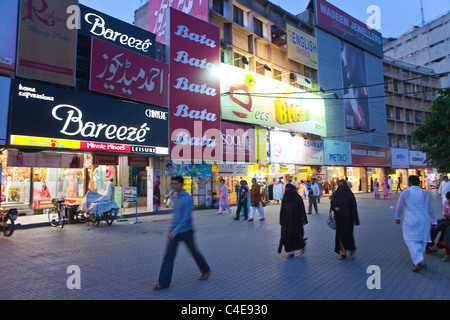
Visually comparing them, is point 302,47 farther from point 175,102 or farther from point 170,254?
point 170,254

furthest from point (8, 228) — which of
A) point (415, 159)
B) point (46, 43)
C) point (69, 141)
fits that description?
point (415, 159)

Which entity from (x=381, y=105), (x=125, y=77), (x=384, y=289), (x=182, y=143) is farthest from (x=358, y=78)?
(x=384, y=289)

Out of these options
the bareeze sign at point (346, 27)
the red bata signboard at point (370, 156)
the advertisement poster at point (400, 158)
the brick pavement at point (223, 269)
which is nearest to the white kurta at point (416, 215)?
the brick pavement at point (223, 269)

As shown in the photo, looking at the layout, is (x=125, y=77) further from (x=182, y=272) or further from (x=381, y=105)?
(x=381, y=105)

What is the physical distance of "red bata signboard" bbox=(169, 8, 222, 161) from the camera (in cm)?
1850

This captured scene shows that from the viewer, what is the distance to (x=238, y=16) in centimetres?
2505

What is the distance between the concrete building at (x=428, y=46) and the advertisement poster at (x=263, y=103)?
42282 mm

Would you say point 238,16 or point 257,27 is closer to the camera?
point 238,16

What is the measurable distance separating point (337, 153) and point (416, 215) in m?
28.3

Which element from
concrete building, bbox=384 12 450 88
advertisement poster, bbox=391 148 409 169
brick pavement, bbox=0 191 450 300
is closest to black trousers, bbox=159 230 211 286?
brick pavement, bbox=0 191 450 300

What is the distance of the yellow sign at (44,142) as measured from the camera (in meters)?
11.9

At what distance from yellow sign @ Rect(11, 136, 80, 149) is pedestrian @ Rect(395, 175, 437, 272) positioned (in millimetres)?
12915

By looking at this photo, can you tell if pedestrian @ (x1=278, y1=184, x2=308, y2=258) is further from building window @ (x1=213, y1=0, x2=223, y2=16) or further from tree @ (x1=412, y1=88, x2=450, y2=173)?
building window @ (x1=213, y1=0, x2=223, y2=16)

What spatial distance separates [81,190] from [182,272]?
579 inches
